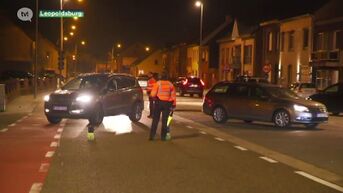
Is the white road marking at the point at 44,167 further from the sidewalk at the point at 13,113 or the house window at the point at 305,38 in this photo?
the house window at the point at 305,38

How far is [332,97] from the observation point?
27562 mm

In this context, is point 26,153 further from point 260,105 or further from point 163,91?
point 260,105

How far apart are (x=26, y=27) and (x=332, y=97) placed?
65724 mm

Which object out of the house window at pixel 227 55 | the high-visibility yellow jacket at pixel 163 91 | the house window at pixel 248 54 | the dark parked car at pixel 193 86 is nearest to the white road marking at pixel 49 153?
the high-visibility yellow jacket at pixel 163 91

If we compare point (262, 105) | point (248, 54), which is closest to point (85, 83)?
point (262, 105)

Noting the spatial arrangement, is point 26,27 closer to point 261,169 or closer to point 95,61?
point 261,169

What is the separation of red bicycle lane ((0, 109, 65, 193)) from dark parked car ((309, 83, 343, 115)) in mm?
13271

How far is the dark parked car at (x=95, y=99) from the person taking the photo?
1872cm

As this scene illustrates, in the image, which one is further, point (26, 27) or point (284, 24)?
point (26, 27)

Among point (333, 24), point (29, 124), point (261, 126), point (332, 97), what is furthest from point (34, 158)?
point (333, 24)

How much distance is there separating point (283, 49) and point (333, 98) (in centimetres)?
2350

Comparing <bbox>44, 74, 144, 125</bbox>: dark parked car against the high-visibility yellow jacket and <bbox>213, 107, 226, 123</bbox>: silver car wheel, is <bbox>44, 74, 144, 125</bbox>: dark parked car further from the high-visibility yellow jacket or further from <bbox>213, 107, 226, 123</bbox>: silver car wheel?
the high-visibility yellow jacket

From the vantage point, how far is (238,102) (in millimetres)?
20766

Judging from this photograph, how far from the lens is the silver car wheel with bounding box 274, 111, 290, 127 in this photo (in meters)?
19.7
